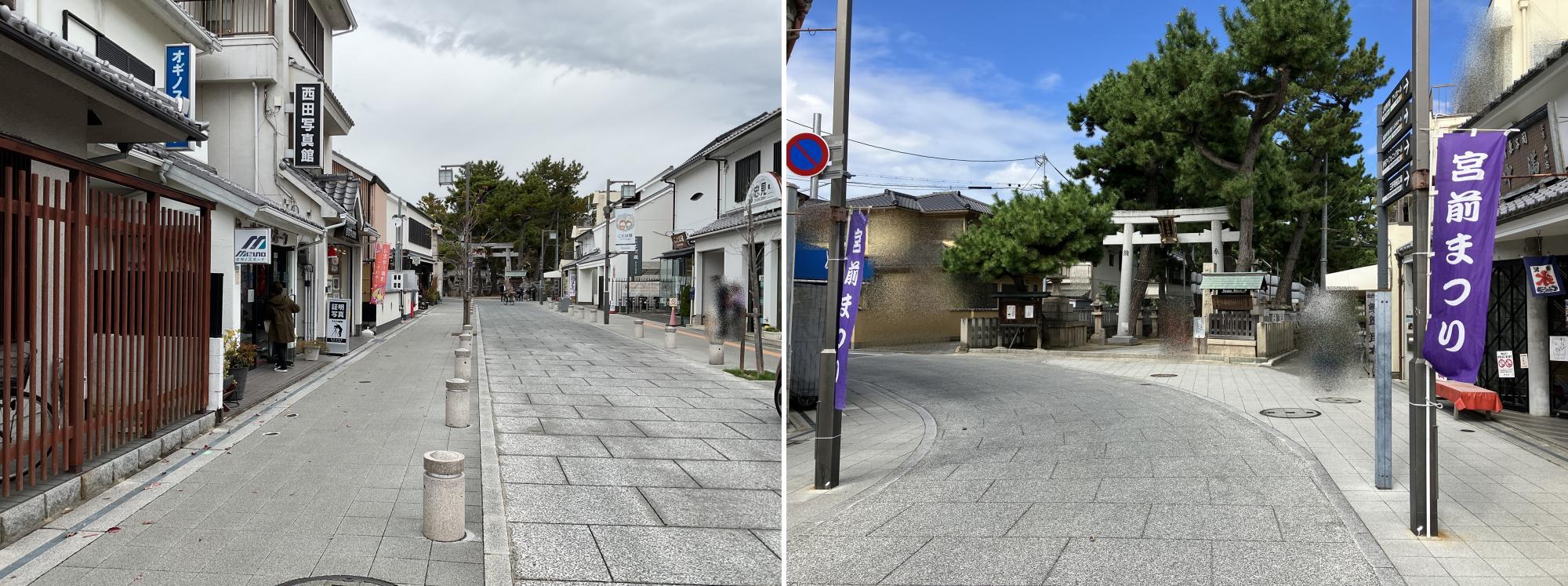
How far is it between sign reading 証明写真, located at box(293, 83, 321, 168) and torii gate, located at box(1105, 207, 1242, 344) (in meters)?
20.5

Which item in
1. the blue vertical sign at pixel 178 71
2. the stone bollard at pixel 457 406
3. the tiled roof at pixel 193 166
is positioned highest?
the blue vertical sign at pixel 178 71

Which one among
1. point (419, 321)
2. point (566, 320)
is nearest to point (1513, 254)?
point (566, 320)

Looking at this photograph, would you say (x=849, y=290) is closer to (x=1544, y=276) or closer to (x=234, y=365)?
(x=234, y=365)

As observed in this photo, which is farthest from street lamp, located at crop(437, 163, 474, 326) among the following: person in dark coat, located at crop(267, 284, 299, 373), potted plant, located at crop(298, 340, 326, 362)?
person in dark coat, located at crop(267, 284, 299, 373)

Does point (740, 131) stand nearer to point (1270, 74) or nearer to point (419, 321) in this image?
point (1270, 74)

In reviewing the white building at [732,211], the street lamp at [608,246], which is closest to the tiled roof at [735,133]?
the white building at [732,211]

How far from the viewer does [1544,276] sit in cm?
999

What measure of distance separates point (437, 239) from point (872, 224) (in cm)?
3945

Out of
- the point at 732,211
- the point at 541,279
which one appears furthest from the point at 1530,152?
the point at 541,279

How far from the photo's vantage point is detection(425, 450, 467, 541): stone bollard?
4699 mm

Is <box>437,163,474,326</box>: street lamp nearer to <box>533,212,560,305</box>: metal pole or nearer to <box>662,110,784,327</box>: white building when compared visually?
<box>662,110,784,327</box>: white building

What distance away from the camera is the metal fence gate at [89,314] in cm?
471

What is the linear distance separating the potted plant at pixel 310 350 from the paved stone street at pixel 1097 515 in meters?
9.68

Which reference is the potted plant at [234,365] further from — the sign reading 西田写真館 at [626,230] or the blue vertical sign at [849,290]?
the sign reading 西田写真館 at [626,230]
